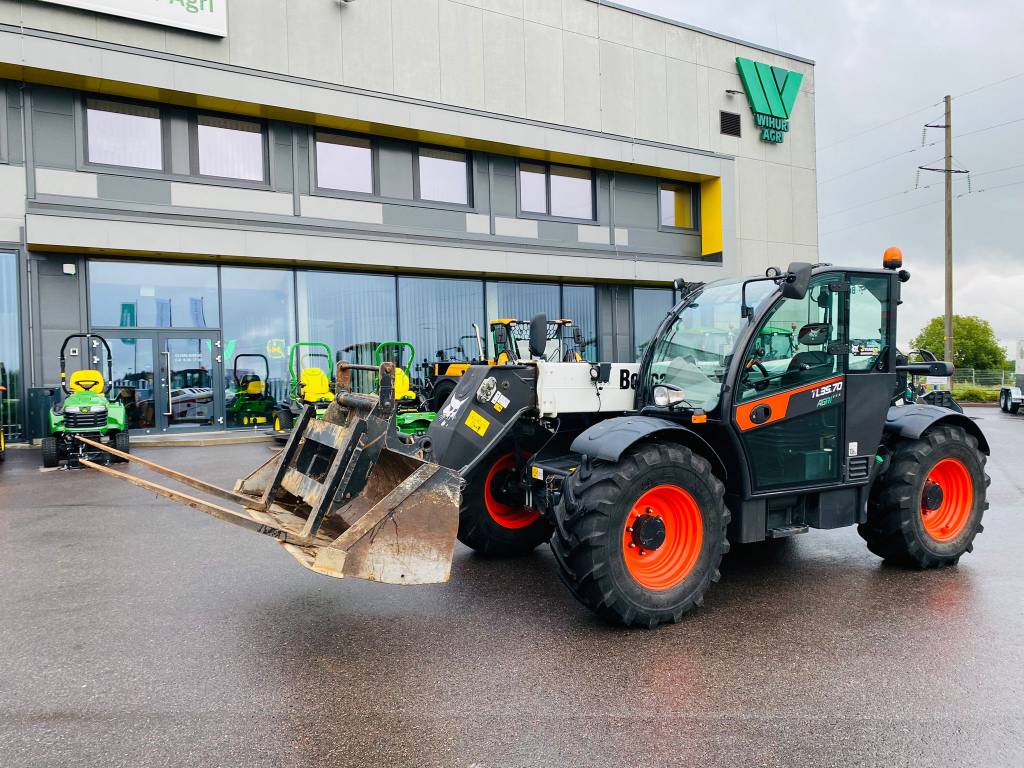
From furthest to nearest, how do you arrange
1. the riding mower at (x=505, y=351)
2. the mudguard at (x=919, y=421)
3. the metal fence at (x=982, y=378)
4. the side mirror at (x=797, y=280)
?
the metal fence at (x=982, y=378), the riding mower at (x=505, y=351), the mudguard at (x=919, y=421), the side mirror at (x=797, y=280)

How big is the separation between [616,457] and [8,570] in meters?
4.83

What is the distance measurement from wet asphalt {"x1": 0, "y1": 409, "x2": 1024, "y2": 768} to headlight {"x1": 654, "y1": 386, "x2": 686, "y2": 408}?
1.32 metres

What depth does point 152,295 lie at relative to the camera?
15.5m

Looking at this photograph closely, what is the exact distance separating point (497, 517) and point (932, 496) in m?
3.27

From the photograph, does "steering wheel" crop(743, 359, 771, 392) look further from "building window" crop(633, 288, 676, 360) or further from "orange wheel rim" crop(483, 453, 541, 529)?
"building window" crop(633, 288, 676, 360)

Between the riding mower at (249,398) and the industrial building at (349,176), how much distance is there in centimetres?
23

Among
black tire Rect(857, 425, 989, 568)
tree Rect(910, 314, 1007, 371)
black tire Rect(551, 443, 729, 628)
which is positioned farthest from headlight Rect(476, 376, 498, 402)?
tree Rect(910, 314, 1007, 371)

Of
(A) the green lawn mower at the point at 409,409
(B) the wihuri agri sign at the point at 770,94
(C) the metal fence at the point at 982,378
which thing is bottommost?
(C) the metal fence at the point at 982,378

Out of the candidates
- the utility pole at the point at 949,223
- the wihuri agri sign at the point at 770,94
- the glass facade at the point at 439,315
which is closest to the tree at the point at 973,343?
the utility pole at the point at 949,223

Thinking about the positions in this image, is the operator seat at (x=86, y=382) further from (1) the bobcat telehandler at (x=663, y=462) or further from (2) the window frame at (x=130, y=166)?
(1) the bobcat telehandler at (x=663, y=462)

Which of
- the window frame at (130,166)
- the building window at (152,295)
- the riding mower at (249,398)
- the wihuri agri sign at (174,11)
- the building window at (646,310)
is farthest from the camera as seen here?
the building window at (646,310)

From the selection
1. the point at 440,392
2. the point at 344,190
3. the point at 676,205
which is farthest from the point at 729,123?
the point at 440,392

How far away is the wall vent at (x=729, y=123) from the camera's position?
2208cm

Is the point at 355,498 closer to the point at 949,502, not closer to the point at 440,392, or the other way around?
the point at 949,502
